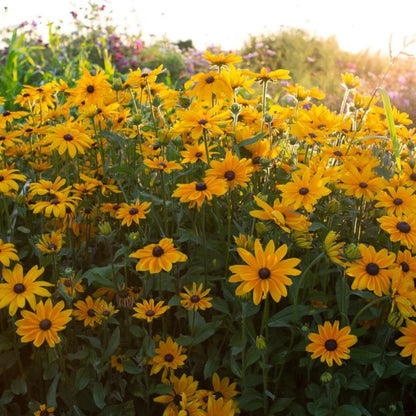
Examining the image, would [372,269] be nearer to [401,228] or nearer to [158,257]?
[401,228]

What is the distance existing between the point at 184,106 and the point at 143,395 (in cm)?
109

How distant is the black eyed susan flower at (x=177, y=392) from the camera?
1255 mm

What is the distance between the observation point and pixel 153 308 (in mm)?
1259

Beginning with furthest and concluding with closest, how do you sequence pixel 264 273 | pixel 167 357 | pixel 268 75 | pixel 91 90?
pixel 91 90 → pixel 268 75 → pixel 167 357 → pixel 264 273

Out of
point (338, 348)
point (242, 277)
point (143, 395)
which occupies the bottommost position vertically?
point (143, 395)

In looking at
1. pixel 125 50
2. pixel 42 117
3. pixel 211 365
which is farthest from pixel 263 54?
pixel 211 365

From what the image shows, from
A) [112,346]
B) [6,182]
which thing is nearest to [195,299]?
[112,346]

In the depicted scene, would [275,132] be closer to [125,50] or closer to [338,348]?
[338,348]

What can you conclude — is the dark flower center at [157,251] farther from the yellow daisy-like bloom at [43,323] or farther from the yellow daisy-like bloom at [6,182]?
the yellow daisy-like bloom at [6,182]

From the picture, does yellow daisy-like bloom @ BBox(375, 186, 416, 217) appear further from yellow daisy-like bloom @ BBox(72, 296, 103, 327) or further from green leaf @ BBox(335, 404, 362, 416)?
yellow daisy-like bloom @ BBox(72, 296, 103, 327)

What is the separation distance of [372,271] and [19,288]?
893 millimetres

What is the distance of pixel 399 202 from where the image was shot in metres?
1.30

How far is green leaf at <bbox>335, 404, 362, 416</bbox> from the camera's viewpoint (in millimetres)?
1117

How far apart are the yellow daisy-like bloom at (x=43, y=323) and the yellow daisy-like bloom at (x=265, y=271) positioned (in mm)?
438
